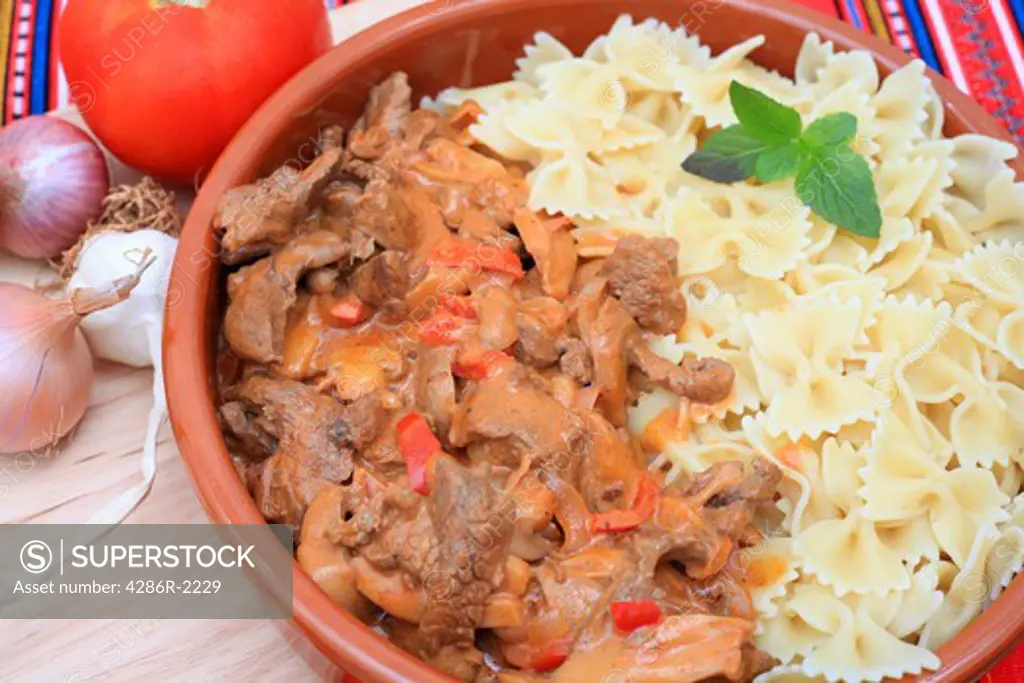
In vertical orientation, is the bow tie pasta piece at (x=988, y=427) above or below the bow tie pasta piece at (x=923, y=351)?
below

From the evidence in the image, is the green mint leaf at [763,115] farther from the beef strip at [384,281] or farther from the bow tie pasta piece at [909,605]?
the bow tie pasta piece at [909,605]

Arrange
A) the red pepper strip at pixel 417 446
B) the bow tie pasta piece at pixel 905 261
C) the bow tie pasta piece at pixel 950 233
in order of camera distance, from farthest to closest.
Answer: the bow tie pasta piece at pixel 950 233 < the bow tie pasta piece at pixel 905 261 < the red pepper strip at pixel 417 446

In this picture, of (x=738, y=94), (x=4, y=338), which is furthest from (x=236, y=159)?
(x=738, y=94)

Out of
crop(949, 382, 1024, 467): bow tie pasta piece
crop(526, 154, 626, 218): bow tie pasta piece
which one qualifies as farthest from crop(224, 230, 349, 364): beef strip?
crop(949, 382, 1024, 467): bow tie pasta piece

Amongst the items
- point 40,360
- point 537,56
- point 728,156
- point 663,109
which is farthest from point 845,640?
point 40,360

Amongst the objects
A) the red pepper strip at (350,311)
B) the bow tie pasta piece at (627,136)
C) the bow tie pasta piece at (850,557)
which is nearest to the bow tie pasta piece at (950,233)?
the bow tie pasta piece at (627,136)

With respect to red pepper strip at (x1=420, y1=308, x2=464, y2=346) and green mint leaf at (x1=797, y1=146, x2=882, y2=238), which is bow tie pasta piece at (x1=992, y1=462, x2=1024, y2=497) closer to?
green mint leaf at (x1=797, y1=146, x2=882, y2=238)
